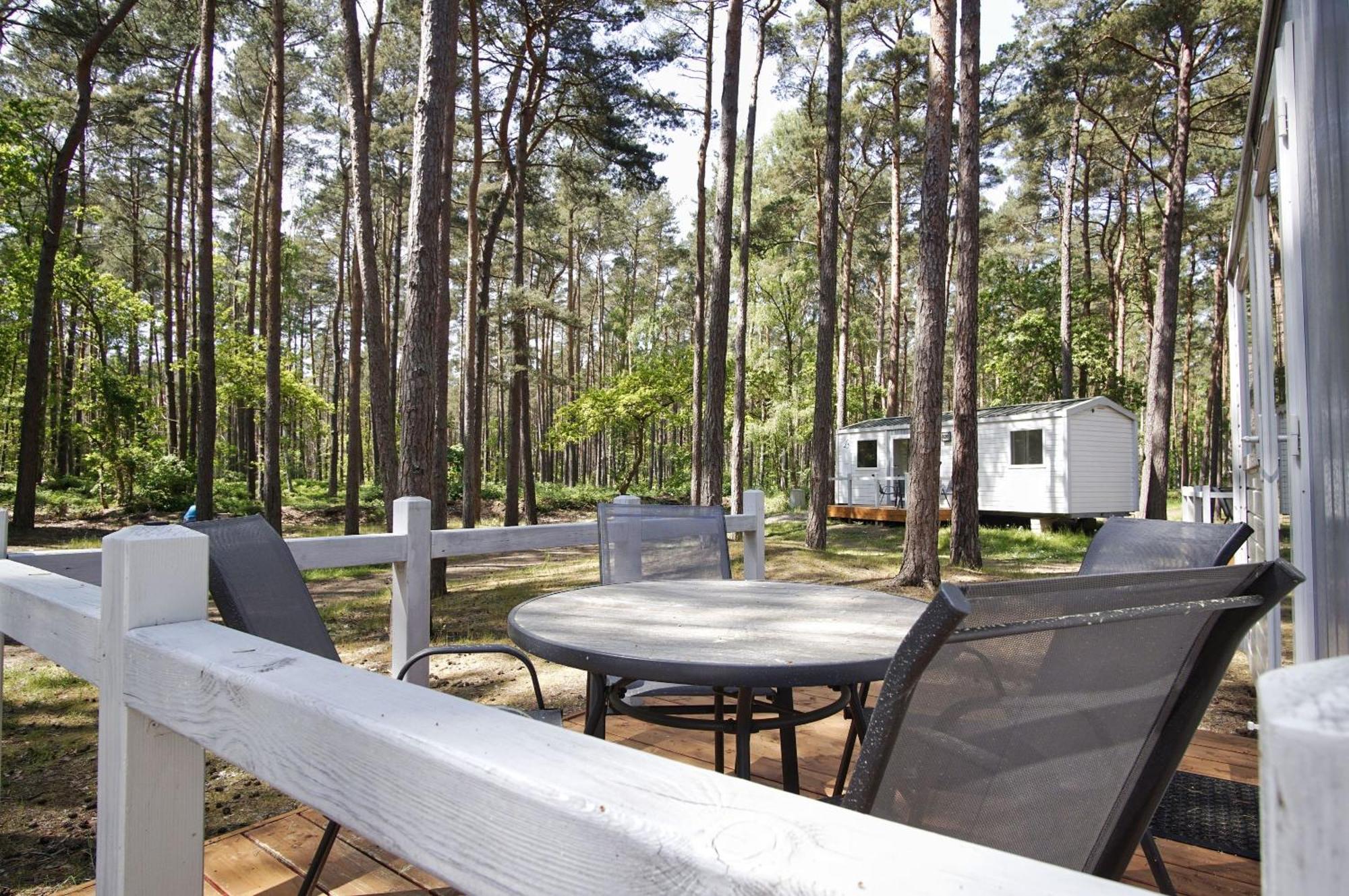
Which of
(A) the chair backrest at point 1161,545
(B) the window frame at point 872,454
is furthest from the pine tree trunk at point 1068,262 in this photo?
(A) the chair backrest at point 1161,545

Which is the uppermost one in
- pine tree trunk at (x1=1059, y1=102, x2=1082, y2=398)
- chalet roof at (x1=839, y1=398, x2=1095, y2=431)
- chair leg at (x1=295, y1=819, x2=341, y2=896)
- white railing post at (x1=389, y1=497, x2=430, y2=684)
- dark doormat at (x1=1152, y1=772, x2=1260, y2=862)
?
pine tree trunk at (x1=1059, y1=102, x2=1082, y2=398)

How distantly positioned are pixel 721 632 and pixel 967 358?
7656mm

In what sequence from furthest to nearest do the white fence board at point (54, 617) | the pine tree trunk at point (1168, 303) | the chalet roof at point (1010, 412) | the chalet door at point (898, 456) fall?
1. the chalet door at point (898, 456)
2. the chalet roof at point (1010, 412)
3. the pine tree trunk at point (1168, 303)
4. the white fence board at point (54, 617)

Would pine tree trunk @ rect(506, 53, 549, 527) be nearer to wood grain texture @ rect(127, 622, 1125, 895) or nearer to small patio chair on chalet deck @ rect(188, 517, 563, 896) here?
small patio chair on chalet deck @ rect(188, 517, 563, 896)

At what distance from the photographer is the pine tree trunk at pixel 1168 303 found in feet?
37.4

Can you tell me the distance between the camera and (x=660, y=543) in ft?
9.30

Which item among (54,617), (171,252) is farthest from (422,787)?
(171,252)

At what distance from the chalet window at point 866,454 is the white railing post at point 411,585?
587 inches

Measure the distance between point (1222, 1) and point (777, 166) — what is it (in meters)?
8.89

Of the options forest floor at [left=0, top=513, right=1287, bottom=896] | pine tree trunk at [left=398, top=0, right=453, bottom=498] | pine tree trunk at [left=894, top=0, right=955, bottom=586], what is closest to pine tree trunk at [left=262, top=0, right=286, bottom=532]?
forest floor at [left=0, top=513, right=1287, bottom=896]

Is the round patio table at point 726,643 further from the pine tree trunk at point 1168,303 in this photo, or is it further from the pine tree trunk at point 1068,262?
the pine tree trunk at point 1068,262

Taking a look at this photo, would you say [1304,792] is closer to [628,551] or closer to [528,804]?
[528,804]

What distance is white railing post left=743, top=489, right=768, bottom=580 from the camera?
3.65 metres

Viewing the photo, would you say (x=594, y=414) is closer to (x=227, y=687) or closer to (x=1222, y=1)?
(x=1222, y=1)
